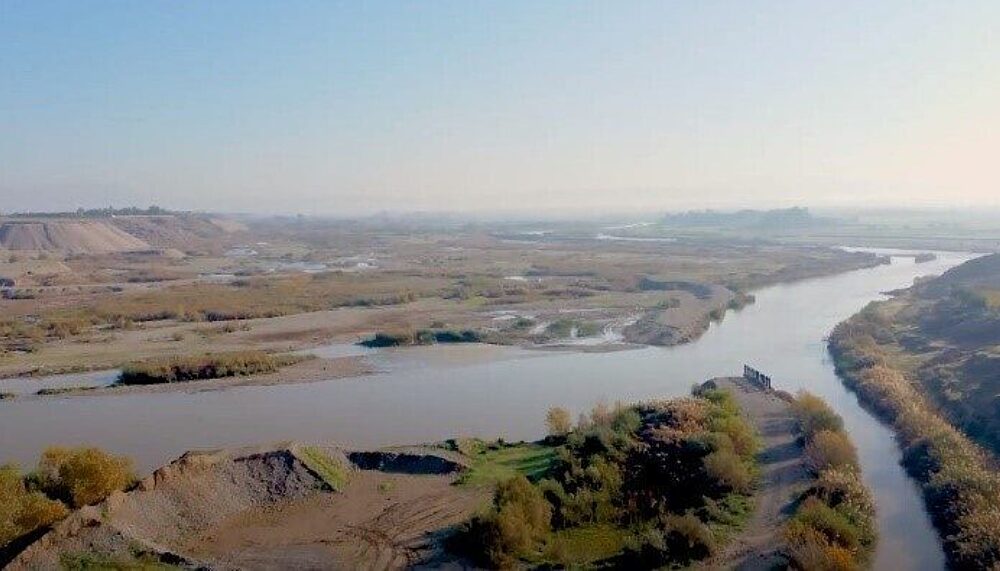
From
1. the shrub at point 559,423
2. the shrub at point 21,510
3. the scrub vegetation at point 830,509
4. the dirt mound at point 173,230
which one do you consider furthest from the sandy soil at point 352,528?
the dirt mound at point 173,230

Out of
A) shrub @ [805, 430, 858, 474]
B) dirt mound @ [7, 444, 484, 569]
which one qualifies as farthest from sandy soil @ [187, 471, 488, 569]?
shrub @ [805, 430, 858, 474]

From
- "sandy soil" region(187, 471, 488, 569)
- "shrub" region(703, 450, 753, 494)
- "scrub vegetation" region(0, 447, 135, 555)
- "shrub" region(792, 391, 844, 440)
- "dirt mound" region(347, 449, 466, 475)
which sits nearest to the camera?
"sandy soil" region(187, 471, 488, 569)

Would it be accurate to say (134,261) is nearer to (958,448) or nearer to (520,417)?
(520,417)

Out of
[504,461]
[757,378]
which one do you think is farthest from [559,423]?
[757,378]

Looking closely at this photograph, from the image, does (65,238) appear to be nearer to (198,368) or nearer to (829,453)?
(198,368)

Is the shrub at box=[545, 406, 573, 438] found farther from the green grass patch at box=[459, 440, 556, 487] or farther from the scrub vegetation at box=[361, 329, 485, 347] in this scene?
the scrub vegetation at box=[361, 329, 485, 347]

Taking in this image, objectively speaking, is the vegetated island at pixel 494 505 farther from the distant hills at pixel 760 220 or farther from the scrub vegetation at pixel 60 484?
the distant hills at pixel 760 220
